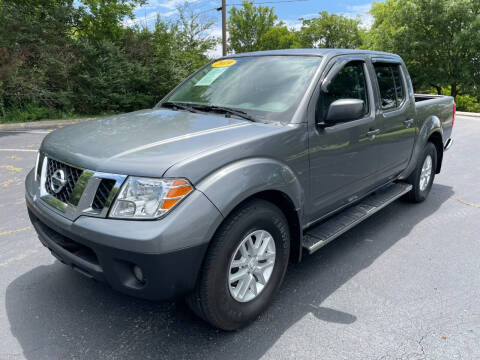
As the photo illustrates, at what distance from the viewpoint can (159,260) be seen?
1.90 metres

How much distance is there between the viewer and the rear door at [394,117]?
3.67 m

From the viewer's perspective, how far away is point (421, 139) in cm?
446

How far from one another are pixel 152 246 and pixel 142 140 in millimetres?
761

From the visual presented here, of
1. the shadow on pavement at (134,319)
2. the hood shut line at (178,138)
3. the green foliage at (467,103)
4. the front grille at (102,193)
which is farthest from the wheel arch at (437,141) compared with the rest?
the green foliage at (467,103)

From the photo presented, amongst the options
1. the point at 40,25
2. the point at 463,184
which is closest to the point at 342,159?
the point at 463,184

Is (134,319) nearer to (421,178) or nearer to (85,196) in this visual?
(85,196)

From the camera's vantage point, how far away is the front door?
9.30 feet

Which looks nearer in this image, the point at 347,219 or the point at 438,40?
the point at 347,219

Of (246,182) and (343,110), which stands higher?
(343,110)

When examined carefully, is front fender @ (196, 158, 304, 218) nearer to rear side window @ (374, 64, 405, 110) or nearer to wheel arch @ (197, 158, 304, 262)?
wheel arch @ (197, 158, 304, 262)

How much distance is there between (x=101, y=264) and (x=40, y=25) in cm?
1579

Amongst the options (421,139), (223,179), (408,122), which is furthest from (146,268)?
(421,139)

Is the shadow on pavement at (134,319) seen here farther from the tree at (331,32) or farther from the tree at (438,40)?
the tree at (331,32)

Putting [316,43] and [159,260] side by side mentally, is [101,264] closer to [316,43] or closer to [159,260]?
[159,260]
